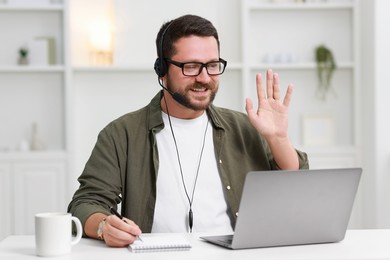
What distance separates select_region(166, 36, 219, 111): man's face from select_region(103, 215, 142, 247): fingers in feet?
2.21

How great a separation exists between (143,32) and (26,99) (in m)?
0.92

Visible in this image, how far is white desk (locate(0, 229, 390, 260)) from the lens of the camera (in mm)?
1646

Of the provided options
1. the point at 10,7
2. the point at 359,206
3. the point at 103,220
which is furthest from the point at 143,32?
the point at 103,220

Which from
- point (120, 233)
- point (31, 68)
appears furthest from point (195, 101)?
point (31, 68)

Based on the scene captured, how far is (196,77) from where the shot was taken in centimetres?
231

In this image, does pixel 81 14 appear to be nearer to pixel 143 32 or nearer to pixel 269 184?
pixel 143 32

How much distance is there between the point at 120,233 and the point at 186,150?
0.70 meters

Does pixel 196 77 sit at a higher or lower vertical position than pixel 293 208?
higher

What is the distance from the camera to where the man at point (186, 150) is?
225 cm

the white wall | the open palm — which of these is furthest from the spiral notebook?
the white wall

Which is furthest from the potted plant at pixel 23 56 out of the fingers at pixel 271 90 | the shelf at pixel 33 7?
the fingers at pixel 271 90

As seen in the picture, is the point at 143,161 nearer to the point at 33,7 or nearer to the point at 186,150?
the point at 186,150

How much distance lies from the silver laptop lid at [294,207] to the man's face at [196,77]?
70 centimetres

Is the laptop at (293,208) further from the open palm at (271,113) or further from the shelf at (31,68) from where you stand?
the shelf at (31,68)
